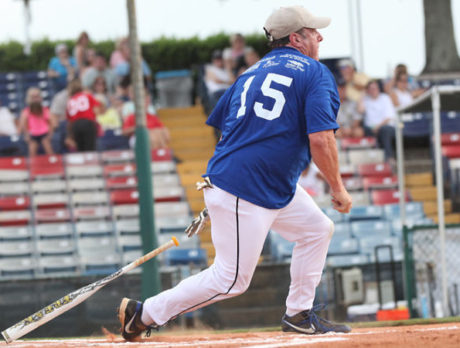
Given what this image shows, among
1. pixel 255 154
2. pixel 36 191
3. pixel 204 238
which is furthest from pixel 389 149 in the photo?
pixel 255 154

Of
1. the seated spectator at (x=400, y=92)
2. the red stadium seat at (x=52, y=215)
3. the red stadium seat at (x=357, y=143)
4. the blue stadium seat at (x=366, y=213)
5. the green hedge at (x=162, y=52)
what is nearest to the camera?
the blue stadium seat at (x=366, y=213)

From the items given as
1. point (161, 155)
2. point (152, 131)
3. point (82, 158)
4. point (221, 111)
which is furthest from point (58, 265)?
point (221, 111)

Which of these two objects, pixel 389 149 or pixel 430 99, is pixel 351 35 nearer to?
pixel 389 149

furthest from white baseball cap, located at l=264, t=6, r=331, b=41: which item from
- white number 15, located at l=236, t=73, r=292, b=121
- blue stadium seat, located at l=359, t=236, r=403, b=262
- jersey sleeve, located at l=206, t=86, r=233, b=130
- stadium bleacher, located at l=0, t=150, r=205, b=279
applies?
blue stadium seat, located at l=359, t=236, r=403, b=262

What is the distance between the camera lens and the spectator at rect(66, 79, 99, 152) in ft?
40.9

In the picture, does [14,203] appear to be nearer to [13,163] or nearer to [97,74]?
[13,163]

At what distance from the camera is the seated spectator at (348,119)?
1389 centimetres

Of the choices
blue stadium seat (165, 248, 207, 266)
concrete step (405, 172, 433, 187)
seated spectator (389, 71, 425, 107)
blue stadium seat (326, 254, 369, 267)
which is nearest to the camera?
blue stadium seat (326, 254, 369, 267)

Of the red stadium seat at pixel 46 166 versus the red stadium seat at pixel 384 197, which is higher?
the red stadium seat at pixel 46 166

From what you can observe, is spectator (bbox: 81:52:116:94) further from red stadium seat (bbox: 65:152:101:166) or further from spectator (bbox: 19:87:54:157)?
red stadium seat (bbox: 65:152:101:166)

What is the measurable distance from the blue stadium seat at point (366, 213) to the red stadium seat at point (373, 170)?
1.14 metres

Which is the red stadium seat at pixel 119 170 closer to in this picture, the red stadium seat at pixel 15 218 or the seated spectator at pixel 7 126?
the red stadium seat at pixel 15 218

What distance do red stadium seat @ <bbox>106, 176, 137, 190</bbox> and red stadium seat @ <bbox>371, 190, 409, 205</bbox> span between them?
3.76m

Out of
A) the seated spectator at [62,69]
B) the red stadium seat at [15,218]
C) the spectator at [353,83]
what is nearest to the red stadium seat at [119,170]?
the red stadium seat at [15,218]
